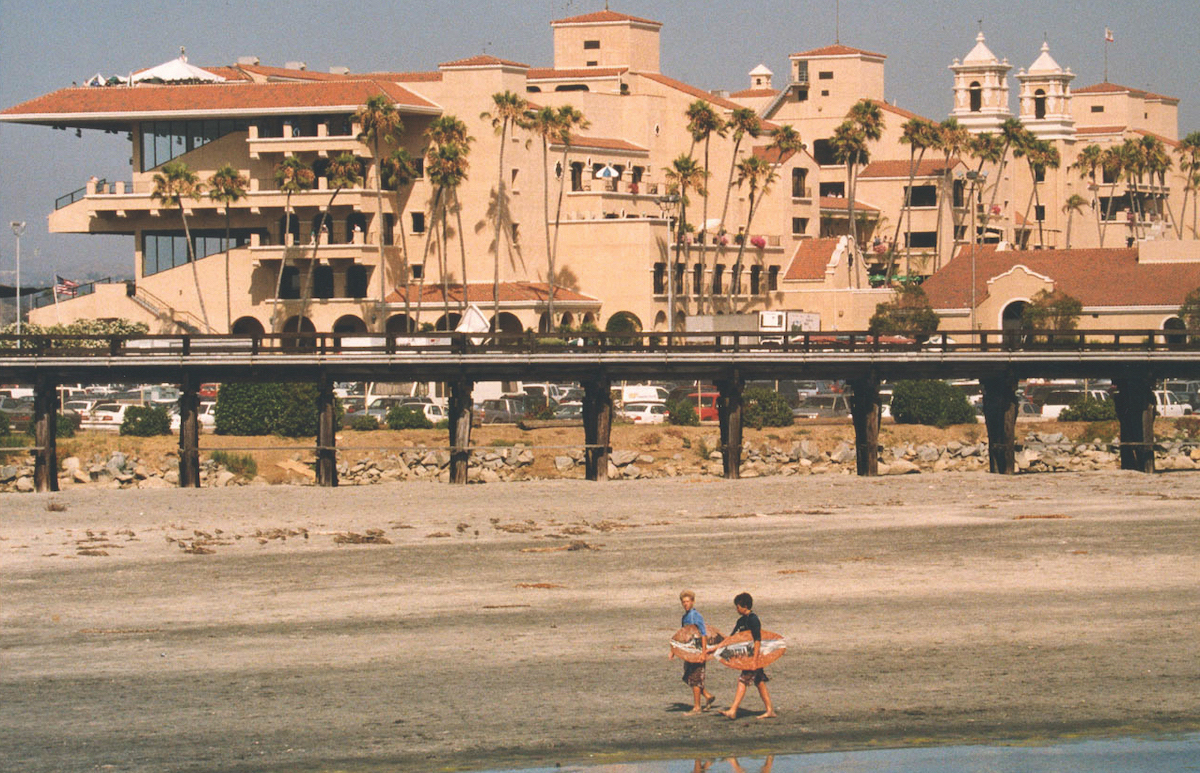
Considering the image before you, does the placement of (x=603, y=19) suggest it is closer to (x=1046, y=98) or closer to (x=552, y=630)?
(x=1046, y=98)

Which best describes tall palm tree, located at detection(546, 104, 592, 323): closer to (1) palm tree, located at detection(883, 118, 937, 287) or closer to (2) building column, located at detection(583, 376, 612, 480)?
(1) palm tree, located at detection(883, 118, 937, 287)

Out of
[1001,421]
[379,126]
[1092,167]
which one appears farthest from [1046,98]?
[1001,421]

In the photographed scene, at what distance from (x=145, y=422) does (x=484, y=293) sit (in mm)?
29566

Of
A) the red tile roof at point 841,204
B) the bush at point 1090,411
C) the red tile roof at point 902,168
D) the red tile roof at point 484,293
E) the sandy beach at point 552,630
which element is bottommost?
the sandy beach at point 552,630

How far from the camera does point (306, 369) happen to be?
149ft

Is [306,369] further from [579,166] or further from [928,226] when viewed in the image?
[928,226]

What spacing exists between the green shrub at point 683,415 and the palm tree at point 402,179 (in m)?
24.0

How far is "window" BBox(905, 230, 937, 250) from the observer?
115875 mm

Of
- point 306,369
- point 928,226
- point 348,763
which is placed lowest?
point 348,763

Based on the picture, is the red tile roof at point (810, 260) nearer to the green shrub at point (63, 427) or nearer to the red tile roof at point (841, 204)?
the red tile roof at point (841, 204)

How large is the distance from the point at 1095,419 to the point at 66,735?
52188mm

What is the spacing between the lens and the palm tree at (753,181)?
9588cm

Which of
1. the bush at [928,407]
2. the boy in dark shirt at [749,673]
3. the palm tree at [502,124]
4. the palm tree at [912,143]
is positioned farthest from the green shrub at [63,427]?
the palm tree at [912,143]

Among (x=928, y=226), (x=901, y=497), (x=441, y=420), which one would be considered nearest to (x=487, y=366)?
(x=901, y=497)
